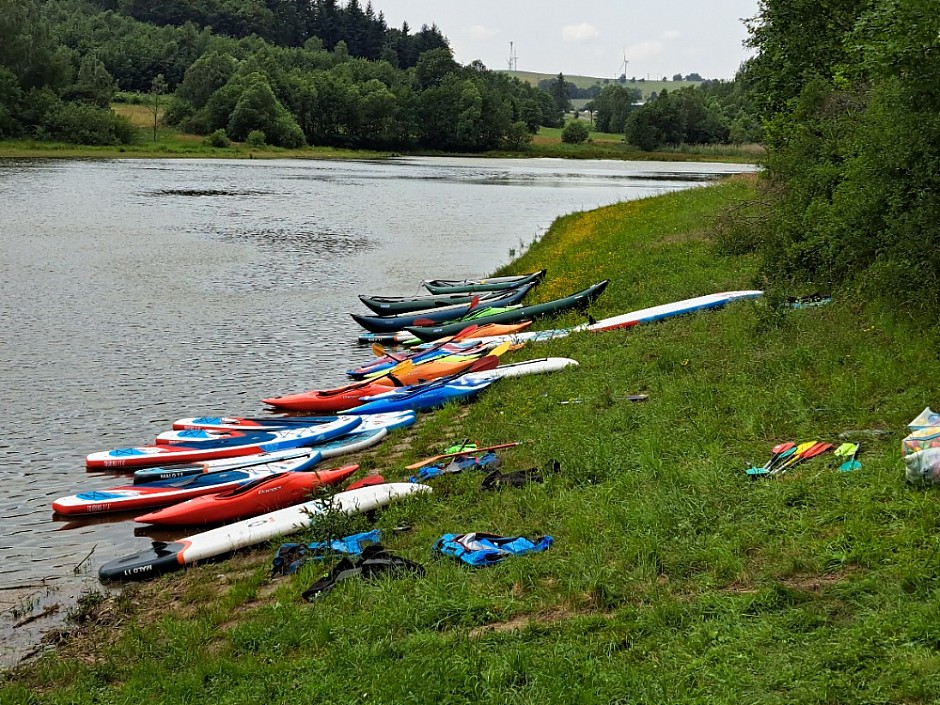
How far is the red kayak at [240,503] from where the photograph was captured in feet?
35.2

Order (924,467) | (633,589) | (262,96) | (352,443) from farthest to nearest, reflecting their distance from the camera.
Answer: (262,96)
(352,443)
(924,467)
(633,589)

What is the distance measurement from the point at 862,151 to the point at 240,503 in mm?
8815

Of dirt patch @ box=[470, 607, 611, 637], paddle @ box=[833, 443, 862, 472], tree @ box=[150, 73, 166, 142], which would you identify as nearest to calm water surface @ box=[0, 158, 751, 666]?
dirt patch @ box=[470, 607, 611, 637]

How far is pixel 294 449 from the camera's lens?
13.1m

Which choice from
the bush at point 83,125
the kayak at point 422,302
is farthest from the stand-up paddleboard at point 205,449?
the bush at point 83,125

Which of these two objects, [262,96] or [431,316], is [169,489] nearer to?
[431,316]

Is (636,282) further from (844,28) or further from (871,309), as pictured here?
(871,309)

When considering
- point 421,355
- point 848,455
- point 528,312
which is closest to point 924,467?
point 848,455

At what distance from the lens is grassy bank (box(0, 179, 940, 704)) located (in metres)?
5.60

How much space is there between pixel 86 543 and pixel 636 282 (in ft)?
45.9

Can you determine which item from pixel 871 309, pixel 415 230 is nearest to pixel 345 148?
pixel 415 230

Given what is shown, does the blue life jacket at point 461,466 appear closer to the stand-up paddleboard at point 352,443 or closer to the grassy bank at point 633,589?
the grassy bank at point 633,589

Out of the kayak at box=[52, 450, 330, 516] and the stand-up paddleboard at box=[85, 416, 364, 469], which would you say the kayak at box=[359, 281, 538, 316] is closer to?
the stand-up paddleboard at box=[85, 416, 364, 469]

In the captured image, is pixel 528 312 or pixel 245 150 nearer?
pixel 528 312
